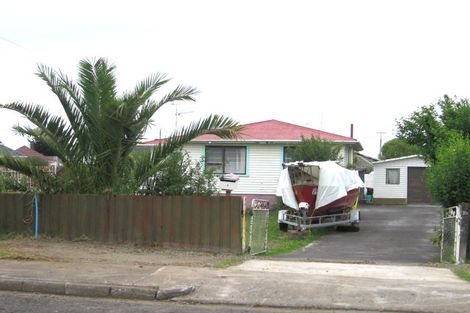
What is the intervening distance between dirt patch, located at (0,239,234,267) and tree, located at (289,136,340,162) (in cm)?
1181

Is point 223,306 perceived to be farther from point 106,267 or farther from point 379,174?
point 379,174

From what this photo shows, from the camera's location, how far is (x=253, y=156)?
27094 mm

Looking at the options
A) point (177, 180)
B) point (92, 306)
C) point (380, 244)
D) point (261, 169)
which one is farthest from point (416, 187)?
point (92, 306)

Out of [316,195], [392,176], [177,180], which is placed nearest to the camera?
[177,180]

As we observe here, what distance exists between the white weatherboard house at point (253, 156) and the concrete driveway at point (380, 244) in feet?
15.1

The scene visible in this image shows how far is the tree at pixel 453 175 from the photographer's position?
43.3ft

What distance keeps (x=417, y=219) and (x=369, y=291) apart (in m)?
17.0

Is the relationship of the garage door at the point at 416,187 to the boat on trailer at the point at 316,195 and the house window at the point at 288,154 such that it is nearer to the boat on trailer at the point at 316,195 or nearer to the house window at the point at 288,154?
the house window at the point at 288,154

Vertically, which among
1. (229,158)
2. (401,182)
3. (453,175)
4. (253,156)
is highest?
(253,156)

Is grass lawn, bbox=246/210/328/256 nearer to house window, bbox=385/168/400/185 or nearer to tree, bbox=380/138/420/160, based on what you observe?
house window, bbox=385/168/400/185

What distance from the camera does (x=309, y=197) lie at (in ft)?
62.1

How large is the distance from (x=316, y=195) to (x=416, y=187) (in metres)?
18.6

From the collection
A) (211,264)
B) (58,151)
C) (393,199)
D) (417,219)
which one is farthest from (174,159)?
(393,199)

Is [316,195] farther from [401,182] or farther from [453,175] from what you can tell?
[401,182]
